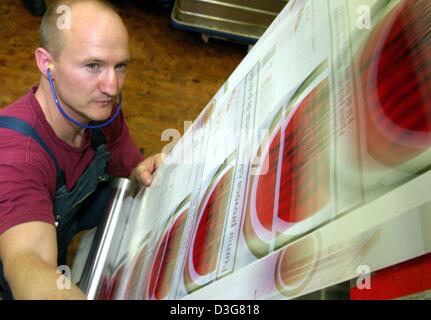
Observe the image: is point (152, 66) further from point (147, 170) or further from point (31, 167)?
point (31, 167)

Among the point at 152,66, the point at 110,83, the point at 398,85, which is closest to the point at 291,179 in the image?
the point at 398,85

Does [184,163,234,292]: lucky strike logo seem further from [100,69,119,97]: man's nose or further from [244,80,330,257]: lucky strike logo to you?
[100,69,119,97]: man's nose

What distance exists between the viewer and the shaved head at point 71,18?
90cm

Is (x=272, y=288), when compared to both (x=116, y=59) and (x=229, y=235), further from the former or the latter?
(x=116, y=59)

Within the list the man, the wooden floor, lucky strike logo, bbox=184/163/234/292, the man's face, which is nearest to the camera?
lucky strike logo, bbox=184/163/234/292

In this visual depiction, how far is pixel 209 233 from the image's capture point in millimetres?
559

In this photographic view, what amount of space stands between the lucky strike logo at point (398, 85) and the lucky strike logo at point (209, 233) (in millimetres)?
247

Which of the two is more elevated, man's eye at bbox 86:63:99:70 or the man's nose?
man's eye at bbox 86:63:99:70

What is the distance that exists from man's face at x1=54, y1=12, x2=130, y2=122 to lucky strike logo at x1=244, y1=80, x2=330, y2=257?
539 millimetres

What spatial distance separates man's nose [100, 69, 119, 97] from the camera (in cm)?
93

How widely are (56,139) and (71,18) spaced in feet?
0.93

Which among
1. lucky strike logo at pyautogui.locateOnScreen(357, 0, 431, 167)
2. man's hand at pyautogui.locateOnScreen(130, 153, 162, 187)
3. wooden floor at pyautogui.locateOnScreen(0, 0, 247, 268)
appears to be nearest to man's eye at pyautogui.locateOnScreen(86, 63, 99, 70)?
man's hand at pyautogui.locateOnScreen(130, 153, 162, 187)

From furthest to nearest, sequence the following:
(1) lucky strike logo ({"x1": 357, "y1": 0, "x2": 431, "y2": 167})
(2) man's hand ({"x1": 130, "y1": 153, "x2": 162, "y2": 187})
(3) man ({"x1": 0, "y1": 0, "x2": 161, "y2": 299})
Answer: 1. (2) man's hand ({"x1": 130, "y1": 153, "x2": 162, "y2": 187})
2. (3) man ({"x1": 0, "y1": 0, "x2": 161, "y2": 299})
3. (1) lucky strike logo ({"x1": 357, "y1": 0, "x2": 431, "y2": 167})

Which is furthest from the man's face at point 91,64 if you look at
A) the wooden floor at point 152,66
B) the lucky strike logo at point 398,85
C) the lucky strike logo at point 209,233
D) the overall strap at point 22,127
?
the wooden floor at point 152,66
